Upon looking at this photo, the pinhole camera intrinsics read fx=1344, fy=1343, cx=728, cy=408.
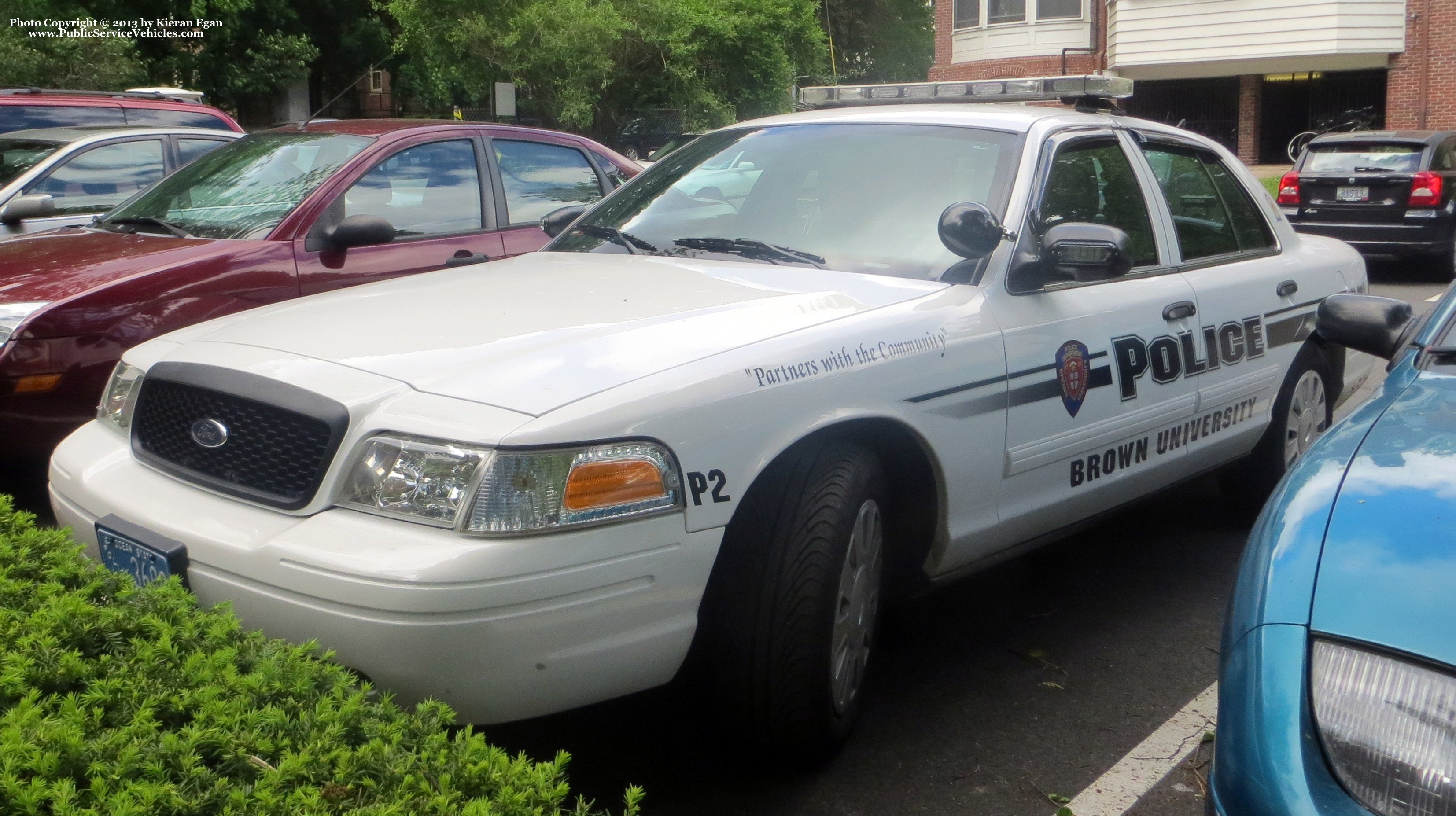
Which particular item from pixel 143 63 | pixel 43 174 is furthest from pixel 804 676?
pixel 143 63

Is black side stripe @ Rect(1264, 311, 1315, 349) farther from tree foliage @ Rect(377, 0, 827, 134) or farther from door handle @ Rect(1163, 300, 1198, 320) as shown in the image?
tree foliage @ Rect(377, 0, 827, 134)

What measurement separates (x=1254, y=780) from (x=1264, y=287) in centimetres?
329

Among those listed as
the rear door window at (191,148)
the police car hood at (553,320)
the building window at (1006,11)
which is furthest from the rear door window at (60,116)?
the building window at (1006,11)

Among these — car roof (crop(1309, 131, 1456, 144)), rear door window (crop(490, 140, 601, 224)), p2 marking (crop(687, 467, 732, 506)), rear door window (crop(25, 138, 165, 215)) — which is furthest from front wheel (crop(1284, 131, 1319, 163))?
p2 marking (crop(687, 467, 732, 506))

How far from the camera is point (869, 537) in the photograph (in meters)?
3.30

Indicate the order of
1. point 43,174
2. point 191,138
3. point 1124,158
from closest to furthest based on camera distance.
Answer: point 1124,158 → point 43,174 → point 191,138

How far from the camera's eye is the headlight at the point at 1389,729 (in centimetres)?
184

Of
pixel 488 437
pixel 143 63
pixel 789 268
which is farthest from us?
pixel 143 63

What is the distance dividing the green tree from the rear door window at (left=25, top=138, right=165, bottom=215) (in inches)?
1327

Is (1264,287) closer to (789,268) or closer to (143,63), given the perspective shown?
(789,268)

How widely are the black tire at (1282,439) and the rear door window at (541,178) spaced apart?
11.1ft

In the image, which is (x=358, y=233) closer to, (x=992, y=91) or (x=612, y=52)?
(x=992, y=91)

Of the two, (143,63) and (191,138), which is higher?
(143,63)

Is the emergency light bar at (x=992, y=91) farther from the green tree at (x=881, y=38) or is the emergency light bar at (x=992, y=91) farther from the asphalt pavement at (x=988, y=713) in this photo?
the green tree at (x=881, y=38)
